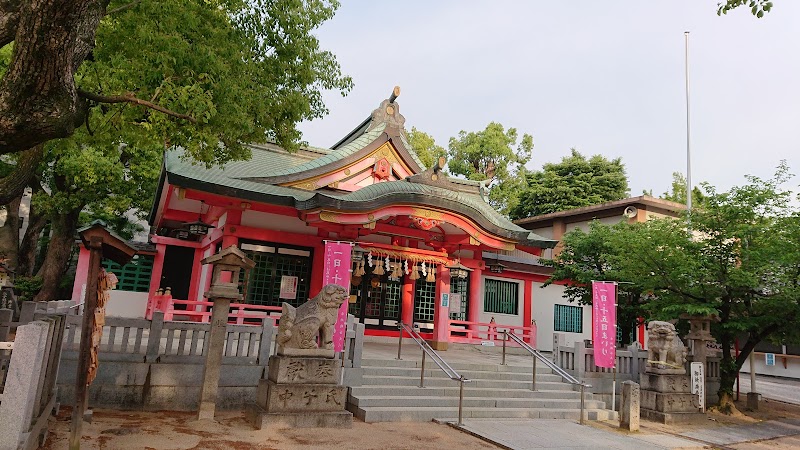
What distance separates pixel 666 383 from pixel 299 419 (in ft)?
27.2

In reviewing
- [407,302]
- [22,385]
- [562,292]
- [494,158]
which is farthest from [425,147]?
[22,385]

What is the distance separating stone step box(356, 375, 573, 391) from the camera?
33.6 ft

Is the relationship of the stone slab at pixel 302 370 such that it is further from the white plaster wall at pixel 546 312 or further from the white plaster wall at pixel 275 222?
the white plaster wall at pixel 546 312

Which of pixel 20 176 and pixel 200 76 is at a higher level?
pixel 200 76

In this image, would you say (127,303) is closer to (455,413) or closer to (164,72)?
(164,72)

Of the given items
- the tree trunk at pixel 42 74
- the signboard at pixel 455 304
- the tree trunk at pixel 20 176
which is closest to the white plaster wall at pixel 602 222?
the signboard at pixel 455 304

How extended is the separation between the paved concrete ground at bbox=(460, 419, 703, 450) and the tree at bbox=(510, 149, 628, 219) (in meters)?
23.5

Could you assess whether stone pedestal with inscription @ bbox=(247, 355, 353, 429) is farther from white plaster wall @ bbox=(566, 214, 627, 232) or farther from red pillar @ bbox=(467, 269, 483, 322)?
white plaster wall @ bbox=(566, 214, 627, 232)

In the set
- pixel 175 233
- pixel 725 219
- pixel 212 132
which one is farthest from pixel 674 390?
pixel 175 233

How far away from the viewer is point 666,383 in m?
11.2

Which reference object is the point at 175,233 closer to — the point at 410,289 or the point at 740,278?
the point at 410,289

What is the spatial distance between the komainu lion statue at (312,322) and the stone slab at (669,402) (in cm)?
753

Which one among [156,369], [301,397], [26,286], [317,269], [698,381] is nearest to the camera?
[301,397]

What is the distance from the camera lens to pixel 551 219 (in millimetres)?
28250
